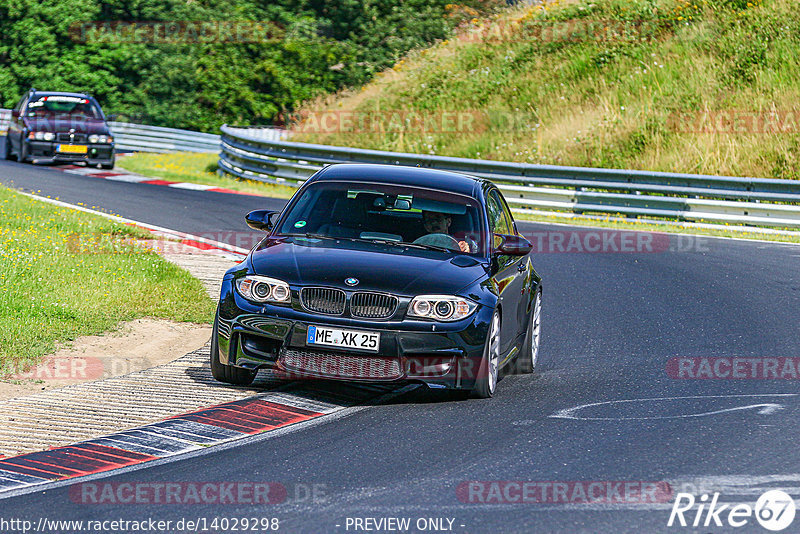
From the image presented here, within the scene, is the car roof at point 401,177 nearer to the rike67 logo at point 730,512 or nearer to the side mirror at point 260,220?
the side mirror at point 260,220

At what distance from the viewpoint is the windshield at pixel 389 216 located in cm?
885

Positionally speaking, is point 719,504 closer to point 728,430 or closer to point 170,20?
point 728,430

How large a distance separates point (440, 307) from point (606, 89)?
25.8 metres

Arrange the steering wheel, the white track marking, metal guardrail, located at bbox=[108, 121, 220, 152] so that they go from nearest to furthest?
the white track marking < the steering wheel < metal guardrail, located at bbox=[108, 121, 220, 152]

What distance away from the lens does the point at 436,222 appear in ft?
29.5

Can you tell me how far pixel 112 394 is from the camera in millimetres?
8000

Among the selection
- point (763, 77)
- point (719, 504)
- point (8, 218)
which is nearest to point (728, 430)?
point (719, 504)

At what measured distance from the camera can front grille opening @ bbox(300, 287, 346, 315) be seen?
7.72m

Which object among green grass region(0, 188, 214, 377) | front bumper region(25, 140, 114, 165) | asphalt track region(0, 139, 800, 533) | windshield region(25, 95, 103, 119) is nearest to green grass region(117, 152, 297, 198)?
front bumper region(25, 140, 114, 165)

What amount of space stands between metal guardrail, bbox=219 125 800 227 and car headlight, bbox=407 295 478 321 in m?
15.0

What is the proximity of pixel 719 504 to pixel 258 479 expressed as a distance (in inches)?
89.8

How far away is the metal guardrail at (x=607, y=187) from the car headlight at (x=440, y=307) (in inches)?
591

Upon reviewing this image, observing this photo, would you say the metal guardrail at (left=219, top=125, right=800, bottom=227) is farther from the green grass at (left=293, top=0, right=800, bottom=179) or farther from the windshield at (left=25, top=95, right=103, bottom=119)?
the windshield at (left=25, top=95, right=103, bottom=119)

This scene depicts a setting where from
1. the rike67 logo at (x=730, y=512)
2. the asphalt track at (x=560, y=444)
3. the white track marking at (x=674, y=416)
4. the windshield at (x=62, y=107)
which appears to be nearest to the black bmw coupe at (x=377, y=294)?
the asphalt track at (x=560, y=444)
